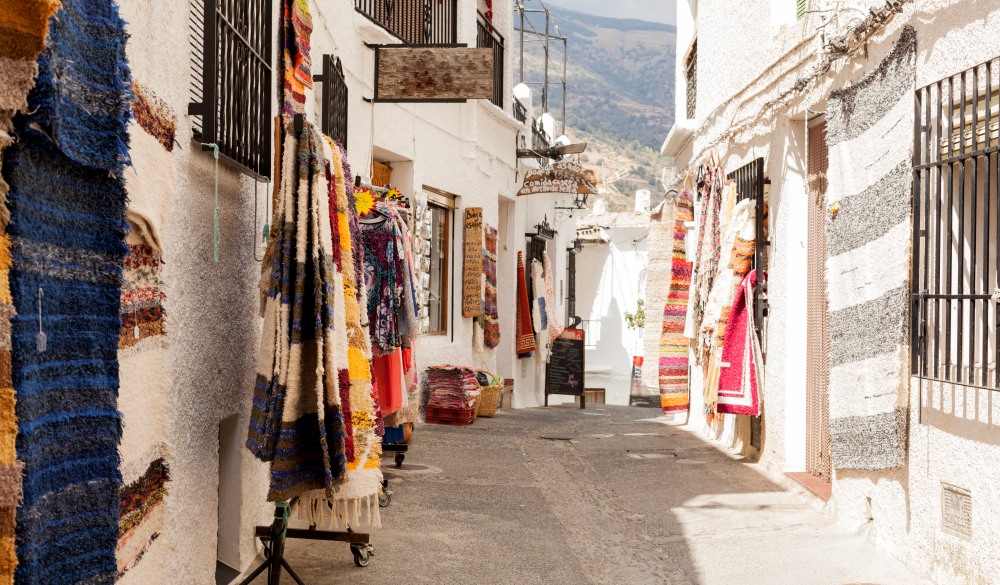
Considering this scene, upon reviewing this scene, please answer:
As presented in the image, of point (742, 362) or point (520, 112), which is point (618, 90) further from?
point (742, 362)

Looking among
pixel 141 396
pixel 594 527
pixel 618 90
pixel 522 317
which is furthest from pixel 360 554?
pixel 618 90

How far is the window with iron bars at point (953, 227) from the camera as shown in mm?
3730

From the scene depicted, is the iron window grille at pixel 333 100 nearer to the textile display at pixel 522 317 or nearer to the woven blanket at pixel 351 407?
the woven blanket at pixel 351 407

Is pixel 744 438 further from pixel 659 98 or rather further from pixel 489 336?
pixel 659 98

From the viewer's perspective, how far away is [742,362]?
22.3ft

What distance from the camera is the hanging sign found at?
21.0 feet

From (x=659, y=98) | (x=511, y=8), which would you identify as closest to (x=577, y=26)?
(x=659, y=98)

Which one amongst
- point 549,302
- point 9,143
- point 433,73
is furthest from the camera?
point 549,302

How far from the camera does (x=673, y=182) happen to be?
1130 centimetres

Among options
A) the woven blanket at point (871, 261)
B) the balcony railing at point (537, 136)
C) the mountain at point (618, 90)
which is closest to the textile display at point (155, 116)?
the woven blanket at point (871, 261)

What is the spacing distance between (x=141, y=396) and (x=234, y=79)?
61.3 inches

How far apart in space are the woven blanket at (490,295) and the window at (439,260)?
3.17 ft

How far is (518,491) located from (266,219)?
283 cm

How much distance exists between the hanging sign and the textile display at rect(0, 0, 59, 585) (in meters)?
4.91
